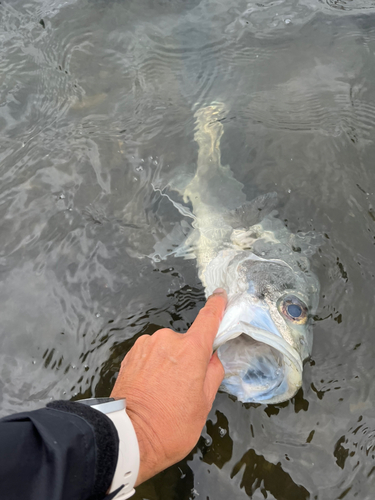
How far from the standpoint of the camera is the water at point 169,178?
2.69 m

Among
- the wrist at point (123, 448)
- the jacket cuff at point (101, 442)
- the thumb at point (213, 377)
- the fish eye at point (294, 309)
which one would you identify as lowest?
the fish eye at point (294, 309)

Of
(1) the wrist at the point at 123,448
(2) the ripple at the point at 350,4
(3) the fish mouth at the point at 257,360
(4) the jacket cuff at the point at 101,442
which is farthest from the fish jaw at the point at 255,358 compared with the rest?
(2) the ripple at the point at 350,4

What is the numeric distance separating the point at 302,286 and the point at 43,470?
7.63 ft

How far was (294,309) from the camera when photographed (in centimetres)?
272

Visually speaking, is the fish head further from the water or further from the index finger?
the water

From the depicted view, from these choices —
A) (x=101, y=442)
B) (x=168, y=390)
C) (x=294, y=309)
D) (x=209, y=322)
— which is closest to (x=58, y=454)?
(x=101, y=442)

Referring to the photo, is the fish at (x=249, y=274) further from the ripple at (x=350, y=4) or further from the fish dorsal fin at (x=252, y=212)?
the ripple at (x=350, y=4)

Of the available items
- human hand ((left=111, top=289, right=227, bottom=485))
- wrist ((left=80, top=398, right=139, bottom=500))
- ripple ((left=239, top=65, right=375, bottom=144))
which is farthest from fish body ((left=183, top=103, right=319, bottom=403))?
wrist ((left=80, top=398, right=139, bottom=500))

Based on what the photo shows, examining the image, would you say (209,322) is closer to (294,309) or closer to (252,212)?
(294,309)

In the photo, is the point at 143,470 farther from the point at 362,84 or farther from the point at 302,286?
the point at 362,84

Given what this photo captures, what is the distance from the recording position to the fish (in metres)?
2.45

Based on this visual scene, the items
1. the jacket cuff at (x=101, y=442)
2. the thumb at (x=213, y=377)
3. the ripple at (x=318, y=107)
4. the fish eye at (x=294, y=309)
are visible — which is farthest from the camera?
the ripple at (x=318, y=107)

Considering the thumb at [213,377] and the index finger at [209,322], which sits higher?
the index finger at [209,322]

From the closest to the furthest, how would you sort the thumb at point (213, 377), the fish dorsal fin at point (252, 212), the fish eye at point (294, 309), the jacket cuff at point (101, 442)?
1. the jacket cuff at point (101, 442)
2. the thumb at point (213, 377)
3. the fish eye at point (294, 309)
4. the fish dorsal fin at point (252, 212)
